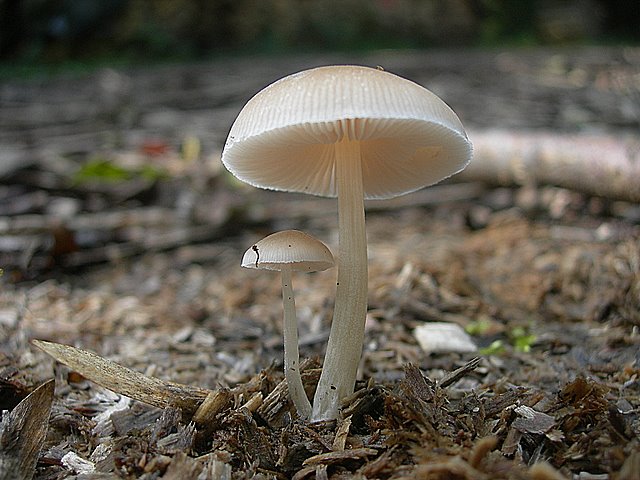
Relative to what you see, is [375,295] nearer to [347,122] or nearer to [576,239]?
[347,122]

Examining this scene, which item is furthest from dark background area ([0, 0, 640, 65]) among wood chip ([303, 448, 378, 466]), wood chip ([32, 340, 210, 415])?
wood chip ([303, 448, 378, 466])

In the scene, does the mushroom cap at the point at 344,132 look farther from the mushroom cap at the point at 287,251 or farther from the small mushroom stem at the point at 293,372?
the small mushroom stem at the point at 293,372

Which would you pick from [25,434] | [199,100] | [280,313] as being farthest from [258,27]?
[25,434]

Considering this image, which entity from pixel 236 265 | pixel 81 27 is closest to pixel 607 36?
pixel 81 27

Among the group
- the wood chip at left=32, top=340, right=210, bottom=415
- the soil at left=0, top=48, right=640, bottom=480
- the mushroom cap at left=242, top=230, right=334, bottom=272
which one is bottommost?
the soil at left=0, top=48, right=640, bottom=480

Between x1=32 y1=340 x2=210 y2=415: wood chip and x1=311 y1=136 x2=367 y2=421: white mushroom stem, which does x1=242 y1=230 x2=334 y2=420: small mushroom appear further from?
x1=32 y1=340 x2=210 y2=415: wood chip
